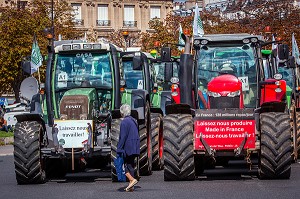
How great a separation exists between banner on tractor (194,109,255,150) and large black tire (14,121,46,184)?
3.21m

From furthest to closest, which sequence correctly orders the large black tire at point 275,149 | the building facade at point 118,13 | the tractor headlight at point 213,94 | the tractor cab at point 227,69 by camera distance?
the building facade at point 118,13 → the tractor cab at point 227,69 → the tractor headlight at point 213,94 → the large black tire at point 275,149

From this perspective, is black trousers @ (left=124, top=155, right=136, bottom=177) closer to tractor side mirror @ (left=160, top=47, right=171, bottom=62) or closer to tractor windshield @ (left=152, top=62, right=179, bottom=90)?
tractor side mirror @ (left=160, top=47, right=171, bottom=62)

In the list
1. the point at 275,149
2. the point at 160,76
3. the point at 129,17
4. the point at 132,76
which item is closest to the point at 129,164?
the point at 275,149

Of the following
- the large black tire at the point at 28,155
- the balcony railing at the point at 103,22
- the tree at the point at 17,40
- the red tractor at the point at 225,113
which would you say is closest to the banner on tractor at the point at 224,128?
the red tractor at the point at 225,113

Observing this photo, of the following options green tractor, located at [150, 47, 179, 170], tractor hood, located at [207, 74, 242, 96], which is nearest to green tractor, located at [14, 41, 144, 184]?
green tractor, located at [150, 47, 179, 170]

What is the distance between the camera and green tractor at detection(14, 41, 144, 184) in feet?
74.5

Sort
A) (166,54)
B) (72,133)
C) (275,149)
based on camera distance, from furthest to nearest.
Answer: (166,54)
(72,133)
(275,149)

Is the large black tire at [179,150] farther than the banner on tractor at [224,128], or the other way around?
the banner on tractor at [224,128]

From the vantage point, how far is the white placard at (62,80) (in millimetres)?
24641

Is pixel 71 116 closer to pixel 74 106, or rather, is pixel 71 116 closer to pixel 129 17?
pixel 74 106

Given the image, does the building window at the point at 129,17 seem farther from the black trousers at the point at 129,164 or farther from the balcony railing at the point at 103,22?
the black trousers at the point at 129,164

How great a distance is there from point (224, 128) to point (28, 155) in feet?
13.0

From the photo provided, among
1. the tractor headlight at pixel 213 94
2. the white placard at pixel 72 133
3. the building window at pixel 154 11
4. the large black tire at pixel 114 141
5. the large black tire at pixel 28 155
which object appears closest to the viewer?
the large black tire at pixel 114 141

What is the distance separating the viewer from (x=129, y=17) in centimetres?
12756
